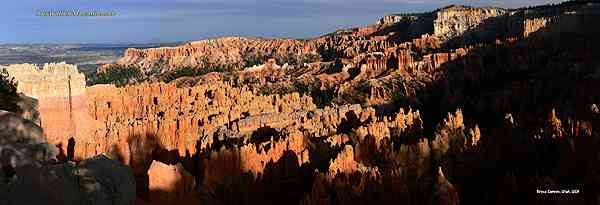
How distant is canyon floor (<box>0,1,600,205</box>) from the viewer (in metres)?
17.1

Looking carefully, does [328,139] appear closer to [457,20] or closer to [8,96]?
[8,96]

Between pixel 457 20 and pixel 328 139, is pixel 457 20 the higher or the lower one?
the higher one

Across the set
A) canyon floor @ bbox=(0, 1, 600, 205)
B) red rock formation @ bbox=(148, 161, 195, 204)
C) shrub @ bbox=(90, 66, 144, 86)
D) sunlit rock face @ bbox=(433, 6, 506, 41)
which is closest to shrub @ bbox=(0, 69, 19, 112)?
canyon floor @ bbox=(0, 1, 600, 205)

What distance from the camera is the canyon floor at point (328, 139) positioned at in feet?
56.2

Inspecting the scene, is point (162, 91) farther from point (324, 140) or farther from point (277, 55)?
point (277, 55)

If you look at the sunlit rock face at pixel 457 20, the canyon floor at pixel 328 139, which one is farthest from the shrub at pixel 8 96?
the sunlit rock face at pixel 457 20

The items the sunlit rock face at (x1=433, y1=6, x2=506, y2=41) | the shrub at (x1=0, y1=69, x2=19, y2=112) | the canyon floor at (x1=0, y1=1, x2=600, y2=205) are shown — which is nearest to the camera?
the canyon floor at (x1=0, y1=1, x2=600, y2=205)

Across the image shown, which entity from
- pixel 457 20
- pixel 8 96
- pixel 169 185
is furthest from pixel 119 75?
pixel 169 185

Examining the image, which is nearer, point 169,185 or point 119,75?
point 169,185

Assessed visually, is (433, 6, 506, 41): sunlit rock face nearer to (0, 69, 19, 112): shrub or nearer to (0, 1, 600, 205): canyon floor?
(0, 1, 600, 205): canyon floor

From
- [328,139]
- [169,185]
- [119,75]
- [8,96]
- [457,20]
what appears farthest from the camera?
[119,75]

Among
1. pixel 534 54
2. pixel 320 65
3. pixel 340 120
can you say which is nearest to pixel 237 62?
pixel 320 65

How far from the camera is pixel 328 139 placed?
30000mm

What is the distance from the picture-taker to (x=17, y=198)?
1403 centimetres
